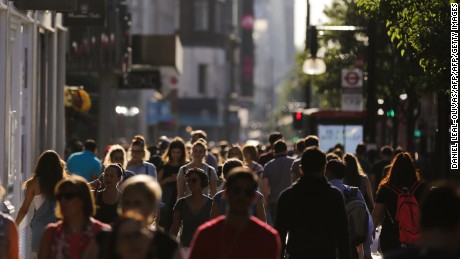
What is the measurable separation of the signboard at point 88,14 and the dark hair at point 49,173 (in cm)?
1536

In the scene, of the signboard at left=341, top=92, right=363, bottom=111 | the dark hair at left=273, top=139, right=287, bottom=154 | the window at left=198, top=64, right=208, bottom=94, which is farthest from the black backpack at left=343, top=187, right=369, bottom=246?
the window at left=198, top=64, right=208, bottom=94

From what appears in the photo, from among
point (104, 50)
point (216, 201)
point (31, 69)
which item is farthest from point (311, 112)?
point (216, 201)

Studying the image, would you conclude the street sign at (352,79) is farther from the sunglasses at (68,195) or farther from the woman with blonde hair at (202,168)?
the sunglasses at (68,195)

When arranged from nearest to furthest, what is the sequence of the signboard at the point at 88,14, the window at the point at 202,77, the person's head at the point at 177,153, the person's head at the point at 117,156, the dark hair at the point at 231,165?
the dark hair at the point at 231,165 → the person's head at the point at 117,156 → the person's head at the point at 177,153 → the signboard at the point at 88,14 → the window at the point at 202,77

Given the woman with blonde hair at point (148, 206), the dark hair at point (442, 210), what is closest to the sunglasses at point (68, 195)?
the woman with blonde hair at point (148, 206)

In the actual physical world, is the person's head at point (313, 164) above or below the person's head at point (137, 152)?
above

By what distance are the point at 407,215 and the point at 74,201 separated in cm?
478

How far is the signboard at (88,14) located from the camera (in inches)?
1101

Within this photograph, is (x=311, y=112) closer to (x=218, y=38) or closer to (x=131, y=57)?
(x=131, y=57)

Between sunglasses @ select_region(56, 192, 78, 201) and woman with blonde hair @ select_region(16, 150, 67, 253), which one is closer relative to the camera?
sunglasses @ select_region(56, 192, 78, 201)

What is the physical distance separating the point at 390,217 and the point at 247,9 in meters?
168

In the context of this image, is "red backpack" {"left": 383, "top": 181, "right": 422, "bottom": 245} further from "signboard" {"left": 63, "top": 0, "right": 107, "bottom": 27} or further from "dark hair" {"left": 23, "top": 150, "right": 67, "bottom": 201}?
"signboard" {"left": 63, "top": 0, "right": 107, "bottom": 27}

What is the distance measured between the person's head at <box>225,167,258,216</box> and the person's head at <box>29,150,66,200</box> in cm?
417

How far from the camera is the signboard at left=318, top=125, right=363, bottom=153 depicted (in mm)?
43469
